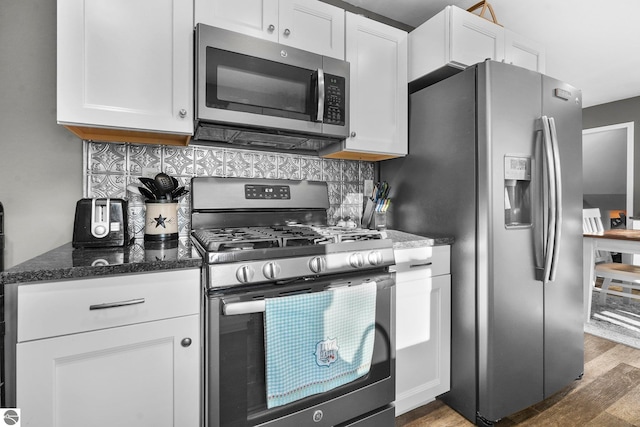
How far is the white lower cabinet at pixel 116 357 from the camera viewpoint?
943 mm

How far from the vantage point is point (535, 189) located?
169 centimetres

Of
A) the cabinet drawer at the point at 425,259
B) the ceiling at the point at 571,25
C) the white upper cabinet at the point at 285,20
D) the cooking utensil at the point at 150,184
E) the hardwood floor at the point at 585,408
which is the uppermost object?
the ceiling at the point at 571,25

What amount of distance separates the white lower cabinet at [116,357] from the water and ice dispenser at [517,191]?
5.03 feet

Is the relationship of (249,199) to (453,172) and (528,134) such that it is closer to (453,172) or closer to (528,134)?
(453,172)

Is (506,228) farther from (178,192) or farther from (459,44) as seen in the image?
(178,192)

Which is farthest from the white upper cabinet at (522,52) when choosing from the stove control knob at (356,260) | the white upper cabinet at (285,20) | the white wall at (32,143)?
the white wall at (32,143)

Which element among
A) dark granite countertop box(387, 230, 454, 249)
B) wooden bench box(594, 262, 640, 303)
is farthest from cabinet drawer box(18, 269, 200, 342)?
wooden bench box(594, 262, 640, 303)

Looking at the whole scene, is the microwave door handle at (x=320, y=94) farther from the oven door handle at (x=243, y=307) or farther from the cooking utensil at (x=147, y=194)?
the oven door handle at (x=243, y=307)

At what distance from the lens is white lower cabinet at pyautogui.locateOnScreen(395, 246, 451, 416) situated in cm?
161

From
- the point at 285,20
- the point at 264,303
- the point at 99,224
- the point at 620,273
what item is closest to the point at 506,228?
the point at 264,303

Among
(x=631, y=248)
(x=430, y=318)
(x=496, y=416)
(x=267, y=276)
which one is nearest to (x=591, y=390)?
(x=496, y=416)

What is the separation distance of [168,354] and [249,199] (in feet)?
2.94

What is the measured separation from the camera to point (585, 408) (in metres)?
1.75

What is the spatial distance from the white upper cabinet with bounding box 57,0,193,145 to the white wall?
23cm
